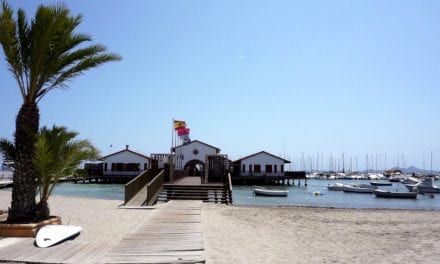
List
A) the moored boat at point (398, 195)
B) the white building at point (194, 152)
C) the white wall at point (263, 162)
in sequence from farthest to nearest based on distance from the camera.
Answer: the white wall at point (263, 162)
the white building at point (194, 152)
the moored boat at point (398, 195)

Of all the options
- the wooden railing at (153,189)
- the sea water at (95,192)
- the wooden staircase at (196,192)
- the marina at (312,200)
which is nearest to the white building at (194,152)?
the sea water at (95,192)

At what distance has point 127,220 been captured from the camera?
504 inches

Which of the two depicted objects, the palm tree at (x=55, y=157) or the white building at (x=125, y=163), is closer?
Result: the palm tree at (x=55, y=157)

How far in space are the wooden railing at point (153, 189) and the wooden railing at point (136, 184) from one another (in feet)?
2.58

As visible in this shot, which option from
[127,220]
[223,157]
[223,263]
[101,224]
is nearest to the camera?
[223,263]

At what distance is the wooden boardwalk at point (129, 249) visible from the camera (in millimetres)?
7209

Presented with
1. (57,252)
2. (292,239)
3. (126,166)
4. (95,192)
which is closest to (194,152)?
(126,166)

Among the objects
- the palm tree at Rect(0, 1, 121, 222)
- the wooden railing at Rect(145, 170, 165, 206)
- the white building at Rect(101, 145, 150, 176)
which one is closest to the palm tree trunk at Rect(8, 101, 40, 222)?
the palm tree at Rect(0, 1, 121, 222)

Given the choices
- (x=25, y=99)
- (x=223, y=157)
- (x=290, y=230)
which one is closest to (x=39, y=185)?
(x=25, y=99)

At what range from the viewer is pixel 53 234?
28.9 feet

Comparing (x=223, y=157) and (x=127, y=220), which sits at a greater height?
(x=223, y=157)

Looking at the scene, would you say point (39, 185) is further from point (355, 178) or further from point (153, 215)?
point (355, 178)

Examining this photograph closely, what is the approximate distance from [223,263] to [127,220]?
6025 mm

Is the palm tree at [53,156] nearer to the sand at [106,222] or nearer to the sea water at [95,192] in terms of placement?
the sand at [106,222]
